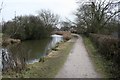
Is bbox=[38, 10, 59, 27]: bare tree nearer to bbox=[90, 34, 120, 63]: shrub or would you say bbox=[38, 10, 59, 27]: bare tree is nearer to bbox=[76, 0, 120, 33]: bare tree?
bbox=[76, 0, 120, 33]: bare tree

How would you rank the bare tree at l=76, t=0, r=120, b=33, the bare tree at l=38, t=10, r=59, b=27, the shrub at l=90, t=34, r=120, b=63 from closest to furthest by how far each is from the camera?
1. the shrub at l=90, t=34, r=120, b=63
2. the bare tree at l=76, t=0, r=120, b=33
3. the bare tree at l=38, t=10, r=59, b=27

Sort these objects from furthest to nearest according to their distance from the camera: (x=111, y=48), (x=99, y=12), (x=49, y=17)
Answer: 1. (x=49, y=17)
2. (x=99, y=12)
3. (x=111, y=48)

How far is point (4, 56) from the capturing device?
11883 millimetres

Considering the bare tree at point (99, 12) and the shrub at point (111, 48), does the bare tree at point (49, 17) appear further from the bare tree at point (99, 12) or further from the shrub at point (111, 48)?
the shrub at point (111, 48)

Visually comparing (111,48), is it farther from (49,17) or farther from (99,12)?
(49,17)

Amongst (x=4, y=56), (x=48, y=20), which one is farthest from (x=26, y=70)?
(x=48, y=20)

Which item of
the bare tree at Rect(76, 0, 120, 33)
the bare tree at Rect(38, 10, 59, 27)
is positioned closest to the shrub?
the bare tree at Rect(76, 0, 120, 33)

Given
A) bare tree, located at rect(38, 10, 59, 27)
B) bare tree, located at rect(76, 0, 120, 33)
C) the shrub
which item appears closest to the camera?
the shrub

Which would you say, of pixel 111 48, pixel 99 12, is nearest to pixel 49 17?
pixel 99 12

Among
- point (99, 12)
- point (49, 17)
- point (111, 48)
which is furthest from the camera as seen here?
point (49, 17)

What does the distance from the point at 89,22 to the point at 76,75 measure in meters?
52.9

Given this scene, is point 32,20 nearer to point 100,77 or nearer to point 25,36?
point 25,36

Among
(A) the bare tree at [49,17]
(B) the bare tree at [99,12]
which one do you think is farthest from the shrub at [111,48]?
(A) the bare tree at [49,17]

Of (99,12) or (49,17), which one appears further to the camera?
(49,17)
